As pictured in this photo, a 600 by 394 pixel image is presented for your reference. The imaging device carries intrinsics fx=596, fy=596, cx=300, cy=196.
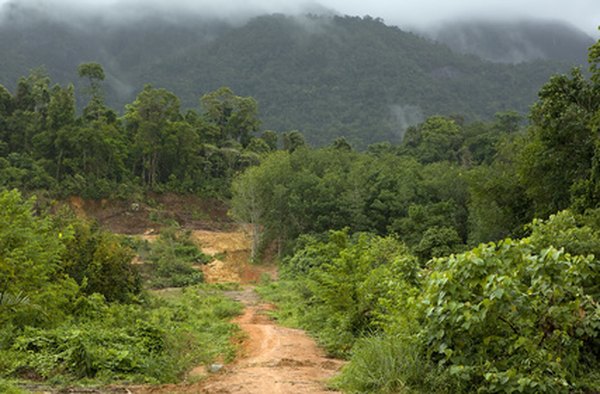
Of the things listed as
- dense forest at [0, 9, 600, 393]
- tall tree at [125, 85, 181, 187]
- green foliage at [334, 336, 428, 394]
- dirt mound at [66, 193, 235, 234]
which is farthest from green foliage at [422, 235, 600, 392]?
tall tree at [125, 85, 181, 187]

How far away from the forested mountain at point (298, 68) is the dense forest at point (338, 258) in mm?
63715

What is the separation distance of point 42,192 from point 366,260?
35.6 metres

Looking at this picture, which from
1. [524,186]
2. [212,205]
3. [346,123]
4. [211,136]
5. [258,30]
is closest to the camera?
[524,186]

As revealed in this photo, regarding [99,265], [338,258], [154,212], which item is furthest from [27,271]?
[154,212]

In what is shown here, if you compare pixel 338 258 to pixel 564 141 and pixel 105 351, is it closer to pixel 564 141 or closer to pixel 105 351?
pixel 105 351

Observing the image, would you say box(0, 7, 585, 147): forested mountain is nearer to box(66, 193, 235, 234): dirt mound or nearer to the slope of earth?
box(66, 193, 235, 234): dirt mound

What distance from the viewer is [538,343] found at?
595 centimetres

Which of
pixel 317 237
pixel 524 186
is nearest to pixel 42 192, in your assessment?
pixel 317 237

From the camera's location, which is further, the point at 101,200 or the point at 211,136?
the point at 211,136

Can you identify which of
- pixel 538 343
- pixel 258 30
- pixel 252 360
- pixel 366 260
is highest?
pixel 258 30

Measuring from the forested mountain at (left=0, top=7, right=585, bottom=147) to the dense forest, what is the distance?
63715mm

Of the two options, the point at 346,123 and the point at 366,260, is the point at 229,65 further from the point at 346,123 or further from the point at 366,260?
the point at 366,260

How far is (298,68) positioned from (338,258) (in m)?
137

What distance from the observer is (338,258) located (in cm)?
1431
